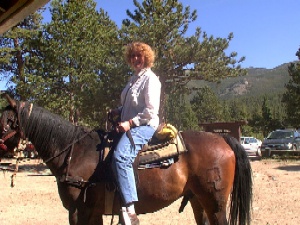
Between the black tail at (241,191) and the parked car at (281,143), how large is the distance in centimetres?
1821

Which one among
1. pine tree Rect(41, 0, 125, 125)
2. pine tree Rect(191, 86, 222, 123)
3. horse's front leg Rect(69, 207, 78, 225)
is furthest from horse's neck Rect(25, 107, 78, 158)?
pine tree Rect(191, 86, 222, 123)

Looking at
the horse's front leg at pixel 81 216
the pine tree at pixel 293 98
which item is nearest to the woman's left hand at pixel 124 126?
the horse's front leg at pixel 81 216

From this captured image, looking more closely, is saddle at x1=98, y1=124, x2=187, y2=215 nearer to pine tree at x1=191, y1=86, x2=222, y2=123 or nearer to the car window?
the car window

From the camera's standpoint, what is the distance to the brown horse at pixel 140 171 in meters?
3.79

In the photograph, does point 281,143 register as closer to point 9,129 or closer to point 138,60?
point 138,60

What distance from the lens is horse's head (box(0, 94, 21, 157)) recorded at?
3756 mm

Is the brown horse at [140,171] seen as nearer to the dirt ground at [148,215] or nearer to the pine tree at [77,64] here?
the dirt ground at [148,215]

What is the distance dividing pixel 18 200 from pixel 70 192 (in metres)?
5.97

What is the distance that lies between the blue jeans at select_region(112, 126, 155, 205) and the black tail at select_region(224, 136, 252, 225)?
57.2 inches

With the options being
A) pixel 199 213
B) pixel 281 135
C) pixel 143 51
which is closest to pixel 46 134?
pixel 143 51

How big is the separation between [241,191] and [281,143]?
1918cm

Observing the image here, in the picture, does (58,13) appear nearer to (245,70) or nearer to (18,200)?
(245,70)

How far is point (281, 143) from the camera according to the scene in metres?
22.2

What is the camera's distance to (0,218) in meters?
7.04
